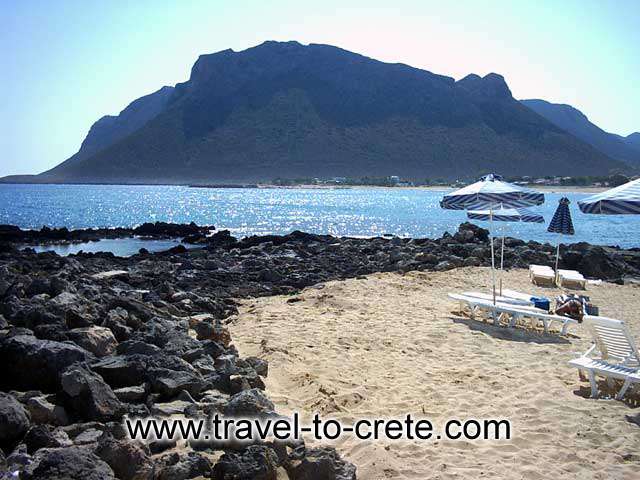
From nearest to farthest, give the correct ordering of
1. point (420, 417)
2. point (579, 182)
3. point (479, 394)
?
point (420, 417), point (479, 394), point (579, 182)

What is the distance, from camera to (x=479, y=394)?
614 cm

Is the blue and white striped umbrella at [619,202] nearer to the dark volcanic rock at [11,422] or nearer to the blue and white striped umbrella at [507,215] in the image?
the dark volcanic rock at [11,422]

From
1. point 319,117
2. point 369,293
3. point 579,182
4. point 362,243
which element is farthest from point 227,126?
point 369,293

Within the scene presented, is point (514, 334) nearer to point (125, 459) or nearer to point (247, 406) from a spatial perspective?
point (247, 406)

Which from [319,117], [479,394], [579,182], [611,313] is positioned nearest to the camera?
[479,394]

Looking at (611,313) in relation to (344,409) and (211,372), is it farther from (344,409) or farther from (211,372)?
(211,372)

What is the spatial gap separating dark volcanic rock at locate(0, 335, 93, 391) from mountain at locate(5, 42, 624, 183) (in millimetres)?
115186

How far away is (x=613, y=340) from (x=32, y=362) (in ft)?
19.2

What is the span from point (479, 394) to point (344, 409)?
5.00ft

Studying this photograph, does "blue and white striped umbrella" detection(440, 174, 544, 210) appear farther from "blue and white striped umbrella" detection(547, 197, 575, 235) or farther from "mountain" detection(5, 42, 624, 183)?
"mountain" detection(5, 42, 624, 183)

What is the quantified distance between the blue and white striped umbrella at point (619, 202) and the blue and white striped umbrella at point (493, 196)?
2.83 m

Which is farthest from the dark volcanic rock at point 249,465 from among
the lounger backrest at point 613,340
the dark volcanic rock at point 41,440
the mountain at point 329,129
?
the mountain at point 329,129

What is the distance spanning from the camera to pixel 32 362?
4957mm

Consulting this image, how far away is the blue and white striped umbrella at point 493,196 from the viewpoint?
9.86 meters
